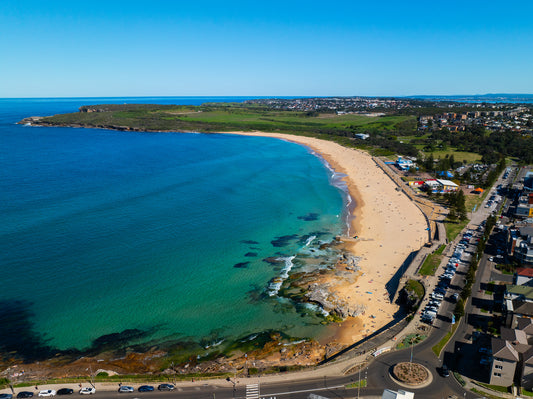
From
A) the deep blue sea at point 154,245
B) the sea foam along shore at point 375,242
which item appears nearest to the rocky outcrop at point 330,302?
the sea foam along shore at point 375,242

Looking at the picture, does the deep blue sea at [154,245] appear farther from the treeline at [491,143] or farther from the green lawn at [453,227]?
the treeline at [491,143]

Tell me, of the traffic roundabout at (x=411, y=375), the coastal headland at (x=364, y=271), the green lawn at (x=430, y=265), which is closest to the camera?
the traffic roundabout at (x=411, y=375)

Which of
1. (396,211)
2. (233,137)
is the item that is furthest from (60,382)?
(233,137)

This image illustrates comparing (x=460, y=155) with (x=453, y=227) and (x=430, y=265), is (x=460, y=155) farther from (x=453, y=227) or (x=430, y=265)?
(x=430, y=265)

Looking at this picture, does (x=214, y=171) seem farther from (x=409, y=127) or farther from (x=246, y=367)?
(x=409, y=127)

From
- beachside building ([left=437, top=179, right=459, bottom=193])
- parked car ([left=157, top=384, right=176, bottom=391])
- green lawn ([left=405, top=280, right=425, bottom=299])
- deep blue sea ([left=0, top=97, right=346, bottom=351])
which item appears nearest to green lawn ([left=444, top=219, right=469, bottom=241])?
green lawn ([left=405, top=280, right=425, bottom=299])
